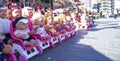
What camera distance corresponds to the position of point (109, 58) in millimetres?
6160

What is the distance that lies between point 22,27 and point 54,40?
2143 millimetres

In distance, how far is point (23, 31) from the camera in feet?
19.1

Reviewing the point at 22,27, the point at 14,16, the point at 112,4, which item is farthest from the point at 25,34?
the point at 112,4

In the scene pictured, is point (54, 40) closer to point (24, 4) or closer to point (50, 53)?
point (50, 53)

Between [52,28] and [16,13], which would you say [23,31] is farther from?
[52,28]

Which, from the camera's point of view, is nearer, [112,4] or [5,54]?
[5,54]

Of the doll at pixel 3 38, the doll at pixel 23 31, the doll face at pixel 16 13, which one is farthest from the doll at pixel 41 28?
the doll at pixel 3 38

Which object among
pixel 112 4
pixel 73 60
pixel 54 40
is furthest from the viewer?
pixel 112 4

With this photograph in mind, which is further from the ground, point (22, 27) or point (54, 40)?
point (22, 27)

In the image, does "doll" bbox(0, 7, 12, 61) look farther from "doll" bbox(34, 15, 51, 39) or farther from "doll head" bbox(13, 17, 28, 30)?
"doll" bbox(34, 15, 51, 39)

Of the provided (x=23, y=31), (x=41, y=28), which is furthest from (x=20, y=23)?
(x=41, y=28)

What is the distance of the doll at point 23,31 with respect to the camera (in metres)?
5.60

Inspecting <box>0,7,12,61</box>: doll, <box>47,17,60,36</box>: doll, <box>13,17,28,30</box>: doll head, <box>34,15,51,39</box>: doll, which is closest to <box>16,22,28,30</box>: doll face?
<box>13,17,28,30</box>: doll head

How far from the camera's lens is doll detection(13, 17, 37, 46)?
5.60 m
